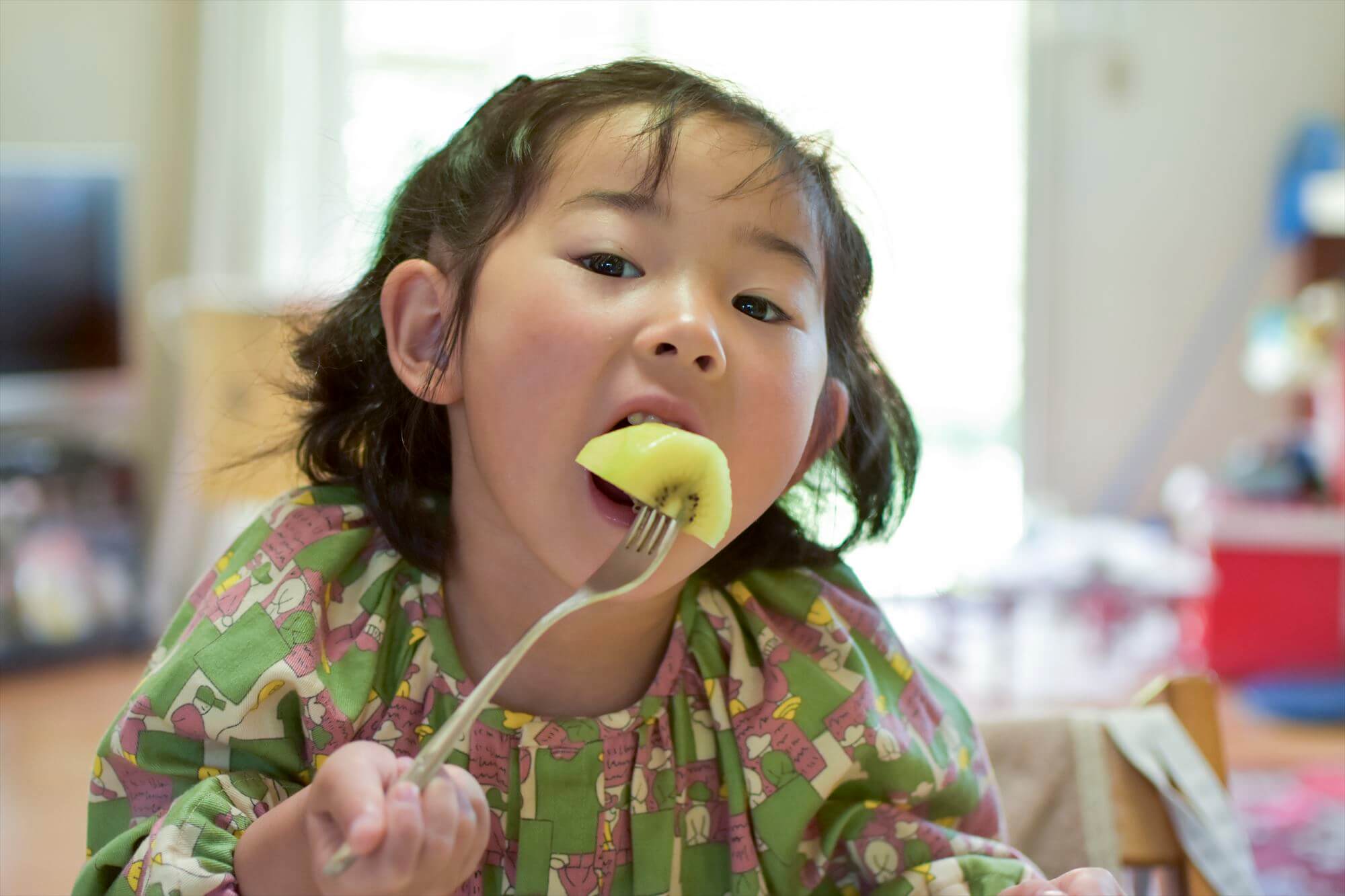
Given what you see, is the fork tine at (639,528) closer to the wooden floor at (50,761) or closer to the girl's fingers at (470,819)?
the girl's fingers at (470,819)

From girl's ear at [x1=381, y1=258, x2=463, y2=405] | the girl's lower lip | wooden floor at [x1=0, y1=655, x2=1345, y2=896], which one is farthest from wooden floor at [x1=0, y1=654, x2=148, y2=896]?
the girl's lower lip

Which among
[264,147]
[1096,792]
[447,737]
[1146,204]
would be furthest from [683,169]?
[1146,204]

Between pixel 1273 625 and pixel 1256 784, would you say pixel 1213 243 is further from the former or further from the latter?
pixel 1256 784

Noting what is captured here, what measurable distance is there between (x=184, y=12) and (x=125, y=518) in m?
1.50

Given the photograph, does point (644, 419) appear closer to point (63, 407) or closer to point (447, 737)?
point (447, 737)

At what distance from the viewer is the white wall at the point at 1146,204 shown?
4.34 m

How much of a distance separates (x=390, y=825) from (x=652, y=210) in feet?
1.23

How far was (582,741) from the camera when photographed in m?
0.81

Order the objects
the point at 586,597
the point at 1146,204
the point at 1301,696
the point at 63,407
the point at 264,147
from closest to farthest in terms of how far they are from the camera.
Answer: the point at 586,597 < the point at 1301,696 < the point at 63,407 < the point at 264,147 < the point at 1146,204

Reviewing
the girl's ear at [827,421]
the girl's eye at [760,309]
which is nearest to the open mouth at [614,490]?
the girl's eye at [760,309]

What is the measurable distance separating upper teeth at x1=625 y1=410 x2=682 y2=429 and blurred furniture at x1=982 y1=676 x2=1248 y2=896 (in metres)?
0.46

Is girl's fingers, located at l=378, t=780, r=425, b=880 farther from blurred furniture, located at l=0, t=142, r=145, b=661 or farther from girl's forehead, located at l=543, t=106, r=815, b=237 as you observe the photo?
blurred furniture, located at l=0, t=142, r=145, b=661

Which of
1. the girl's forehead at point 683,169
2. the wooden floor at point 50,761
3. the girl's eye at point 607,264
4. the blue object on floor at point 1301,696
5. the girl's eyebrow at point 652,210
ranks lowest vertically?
the blue object on floor at point 1301,696

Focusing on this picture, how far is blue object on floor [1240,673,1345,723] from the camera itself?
2926 millimetres
